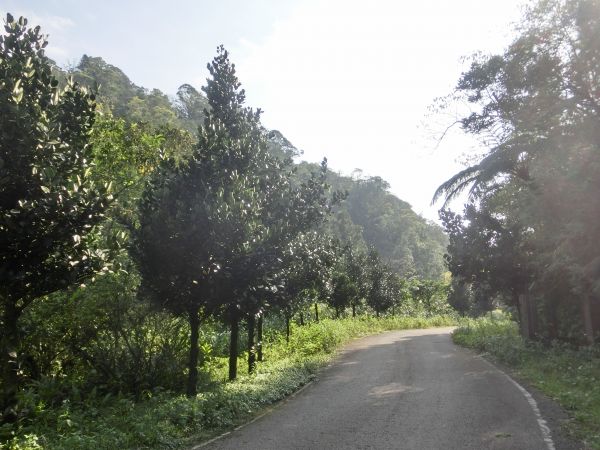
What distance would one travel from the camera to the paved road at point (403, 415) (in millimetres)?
7484

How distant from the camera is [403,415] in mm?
A: 9180

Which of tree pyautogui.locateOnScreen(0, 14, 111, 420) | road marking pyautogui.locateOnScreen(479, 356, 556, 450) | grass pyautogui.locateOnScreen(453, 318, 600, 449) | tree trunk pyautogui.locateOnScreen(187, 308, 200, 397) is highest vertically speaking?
tree pyautogui.locateOnScreen(0, 14, 111, 420)

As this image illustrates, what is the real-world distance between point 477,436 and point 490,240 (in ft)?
45.6

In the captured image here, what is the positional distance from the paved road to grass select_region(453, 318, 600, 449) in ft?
2.14

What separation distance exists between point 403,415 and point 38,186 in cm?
725

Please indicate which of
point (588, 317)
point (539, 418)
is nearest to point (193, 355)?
point (539, 418)

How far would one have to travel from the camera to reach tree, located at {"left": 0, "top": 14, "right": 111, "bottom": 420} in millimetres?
6527

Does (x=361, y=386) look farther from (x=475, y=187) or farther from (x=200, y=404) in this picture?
(x=475, y=187)

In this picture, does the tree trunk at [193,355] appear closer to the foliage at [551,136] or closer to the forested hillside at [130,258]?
the forested hillside at [130,258]

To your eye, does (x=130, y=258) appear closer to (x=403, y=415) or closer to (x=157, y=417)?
(x=157, y=417)

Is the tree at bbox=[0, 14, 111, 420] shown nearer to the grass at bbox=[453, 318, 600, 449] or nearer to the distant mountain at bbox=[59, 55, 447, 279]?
the grass at bbox=[453, 318, 600, 449]

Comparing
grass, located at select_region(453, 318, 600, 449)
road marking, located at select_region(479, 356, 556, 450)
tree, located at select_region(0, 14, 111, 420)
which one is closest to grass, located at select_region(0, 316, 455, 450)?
tree, located at select_region(0, 14, 111, 420)

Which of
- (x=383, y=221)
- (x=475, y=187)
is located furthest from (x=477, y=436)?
(x=383, y=221)

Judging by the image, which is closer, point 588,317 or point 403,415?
point 403,415
